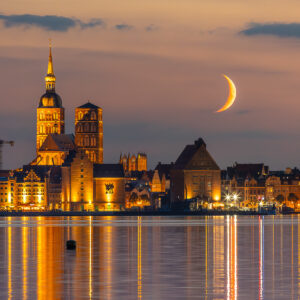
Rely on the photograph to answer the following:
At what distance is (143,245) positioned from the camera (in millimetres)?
75812

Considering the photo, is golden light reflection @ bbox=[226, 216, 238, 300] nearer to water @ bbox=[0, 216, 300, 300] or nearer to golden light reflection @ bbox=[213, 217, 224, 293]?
water @ bbox=[0, 216, 300, 300]

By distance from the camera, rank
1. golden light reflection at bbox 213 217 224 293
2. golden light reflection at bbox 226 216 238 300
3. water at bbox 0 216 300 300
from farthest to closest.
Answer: golden light reflection at bbox 213 217 224 293 → water at bbox 0 216 300 300 → golden light reflection at bbox 226 216 238 300

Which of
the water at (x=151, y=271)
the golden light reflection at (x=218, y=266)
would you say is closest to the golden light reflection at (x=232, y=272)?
the water at (x=151, y=271)

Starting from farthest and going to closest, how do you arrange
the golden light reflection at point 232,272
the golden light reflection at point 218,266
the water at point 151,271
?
the golden light reflection at point 218,266, the water at point 151,271, the golden light reflection at point 232,272

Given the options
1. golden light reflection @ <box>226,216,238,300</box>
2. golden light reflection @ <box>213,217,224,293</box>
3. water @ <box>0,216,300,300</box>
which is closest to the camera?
golden light reflection @ <box>226,216,238,300</box>

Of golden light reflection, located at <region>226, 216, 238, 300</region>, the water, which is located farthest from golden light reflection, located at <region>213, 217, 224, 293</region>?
golden light reflection, located at <region>226, 216, 238, 300</region>

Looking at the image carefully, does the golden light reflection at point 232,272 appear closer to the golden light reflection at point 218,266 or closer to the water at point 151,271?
the water at point 151,271

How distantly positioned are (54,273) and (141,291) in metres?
8.90

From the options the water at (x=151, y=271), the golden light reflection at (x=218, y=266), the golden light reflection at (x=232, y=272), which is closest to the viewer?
the golden light reflection at (x=232, y=272)

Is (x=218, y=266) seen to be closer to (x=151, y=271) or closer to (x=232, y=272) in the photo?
(x=232, y=272)

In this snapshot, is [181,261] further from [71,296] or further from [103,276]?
[71,296]

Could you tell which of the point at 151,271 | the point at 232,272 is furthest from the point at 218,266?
the point at 151,271

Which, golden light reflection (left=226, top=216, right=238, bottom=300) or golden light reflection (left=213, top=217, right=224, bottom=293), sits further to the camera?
golden light reflection (left=213, top=217, right=224, bottom=293)

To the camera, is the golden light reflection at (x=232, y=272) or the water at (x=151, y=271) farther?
the water at (x=151, y=271)
